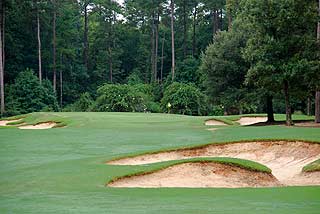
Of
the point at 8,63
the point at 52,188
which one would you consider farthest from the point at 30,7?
the point at 52,188

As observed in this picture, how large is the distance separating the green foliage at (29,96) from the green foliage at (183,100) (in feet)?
44.9

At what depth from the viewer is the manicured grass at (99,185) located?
8.51 meters

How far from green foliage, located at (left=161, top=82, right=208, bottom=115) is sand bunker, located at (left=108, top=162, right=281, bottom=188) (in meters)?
37.4

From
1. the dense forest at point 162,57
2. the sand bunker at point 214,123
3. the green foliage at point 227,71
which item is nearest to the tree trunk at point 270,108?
the dense forest at point 162,57

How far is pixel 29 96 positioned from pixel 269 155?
1684 inches

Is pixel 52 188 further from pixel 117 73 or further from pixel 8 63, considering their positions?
pixel 117 73

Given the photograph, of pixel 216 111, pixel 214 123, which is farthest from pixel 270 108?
pixel 216 111

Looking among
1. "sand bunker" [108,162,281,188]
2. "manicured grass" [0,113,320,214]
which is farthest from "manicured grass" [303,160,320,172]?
"manicured grass" [0,113,320,214]

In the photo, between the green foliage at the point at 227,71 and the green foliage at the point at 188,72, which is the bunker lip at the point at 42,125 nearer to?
the green foliage at the point at 227,71

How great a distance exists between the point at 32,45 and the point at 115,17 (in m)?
14.4

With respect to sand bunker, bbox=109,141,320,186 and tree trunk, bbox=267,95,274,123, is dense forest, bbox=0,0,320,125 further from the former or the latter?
sand bunker, bbox=109,141,320,186

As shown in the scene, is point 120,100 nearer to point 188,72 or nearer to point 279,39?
point 188,72

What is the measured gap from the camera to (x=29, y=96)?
186ft

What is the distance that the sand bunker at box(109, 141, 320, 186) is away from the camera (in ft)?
54.3
